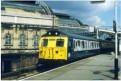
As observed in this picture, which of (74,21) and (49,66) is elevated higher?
(74,21)

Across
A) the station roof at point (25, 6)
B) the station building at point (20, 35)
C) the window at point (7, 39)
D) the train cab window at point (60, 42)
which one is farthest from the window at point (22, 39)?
the train cab window at point (60, 42)

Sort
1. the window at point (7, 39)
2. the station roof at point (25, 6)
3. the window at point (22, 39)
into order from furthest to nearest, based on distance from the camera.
→ the station roof at point (25, 6) < the window at point (22, 39) < the window at point (7, 39)

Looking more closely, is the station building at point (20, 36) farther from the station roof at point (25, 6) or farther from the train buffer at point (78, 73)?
the train buffer at point (78, 73)

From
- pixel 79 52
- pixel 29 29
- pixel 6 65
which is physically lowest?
pixel 6 65

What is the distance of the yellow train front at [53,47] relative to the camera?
2116 centimetres

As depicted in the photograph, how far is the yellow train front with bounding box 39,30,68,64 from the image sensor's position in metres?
21.2

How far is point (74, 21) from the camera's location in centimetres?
8381

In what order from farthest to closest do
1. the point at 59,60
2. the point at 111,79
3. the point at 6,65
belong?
the point at 6,65 → the point at 59,60 → the point at 111,79

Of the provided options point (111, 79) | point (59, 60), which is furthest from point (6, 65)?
point (111, 79)

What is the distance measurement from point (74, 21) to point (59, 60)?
6333 cm

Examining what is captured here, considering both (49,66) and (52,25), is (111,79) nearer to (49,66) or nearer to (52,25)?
(49,66)

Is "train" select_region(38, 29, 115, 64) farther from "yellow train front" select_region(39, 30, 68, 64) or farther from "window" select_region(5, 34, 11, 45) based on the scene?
"window" select_region(5, 34, 11, 45)

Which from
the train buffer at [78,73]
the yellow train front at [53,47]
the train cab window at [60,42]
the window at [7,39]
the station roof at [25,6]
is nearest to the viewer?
the train buffer at [78,73]

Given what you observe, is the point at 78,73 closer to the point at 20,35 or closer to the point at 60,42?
the point at 60,42
